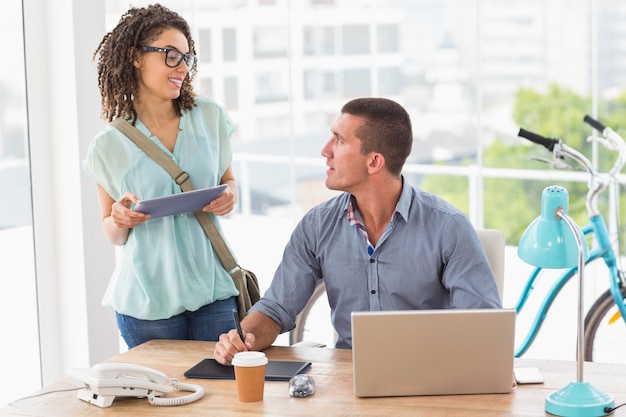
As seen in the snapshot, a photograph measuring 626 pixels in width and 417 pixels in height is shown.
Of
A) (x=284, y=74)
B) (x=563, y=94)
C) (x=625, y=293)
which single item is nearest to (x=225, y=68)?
(x=284, y=74)

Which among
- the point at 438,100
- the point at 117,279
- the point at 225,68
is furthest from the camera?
the point at 225,68

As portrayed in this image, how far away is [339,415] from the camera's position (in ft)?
6.08

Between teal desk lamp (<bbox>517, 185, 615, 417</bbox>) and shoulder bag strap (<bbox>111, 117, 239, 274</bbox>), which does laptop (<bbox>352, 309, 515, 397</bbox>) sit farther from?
shoulder bag strap (<bbox>111, 117, 239, 274</bbox>)

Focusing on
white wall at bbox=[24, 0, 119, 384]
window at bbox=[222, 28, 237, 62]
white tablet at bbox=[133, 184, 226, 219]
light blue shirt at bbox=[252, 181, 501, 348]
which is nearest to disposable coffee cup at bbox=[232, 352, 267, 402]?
light blue shirt at bbox=[252, 181, 501, 348]

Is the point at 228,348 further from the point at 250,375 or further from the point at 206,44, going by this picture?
the point at 206,44

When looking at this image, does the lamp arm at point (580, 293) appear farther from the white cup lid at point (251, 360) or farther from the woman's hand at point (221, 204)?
the woman's hand at point (221, 204)

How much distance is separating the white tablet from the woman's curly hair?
0.34m

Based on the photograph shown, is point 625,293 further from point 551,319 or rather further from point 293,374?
point 293,374

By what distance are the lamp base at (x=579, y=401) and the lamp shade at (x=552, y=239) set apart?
24 centimetres

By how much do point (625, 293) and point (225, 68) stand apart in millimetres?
3730

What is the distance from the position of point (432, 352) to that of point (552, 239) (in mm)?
334

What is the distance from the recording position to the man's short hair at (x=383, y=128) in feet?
7.98

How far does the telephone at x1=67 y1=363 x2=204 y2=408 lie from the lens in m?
1.94

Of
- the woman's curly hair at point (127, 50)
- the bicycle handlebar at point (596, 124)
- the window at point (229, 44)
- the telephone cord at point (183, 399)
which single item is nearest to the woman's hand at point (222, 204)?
the woman's curly hair at point (127, 50)
